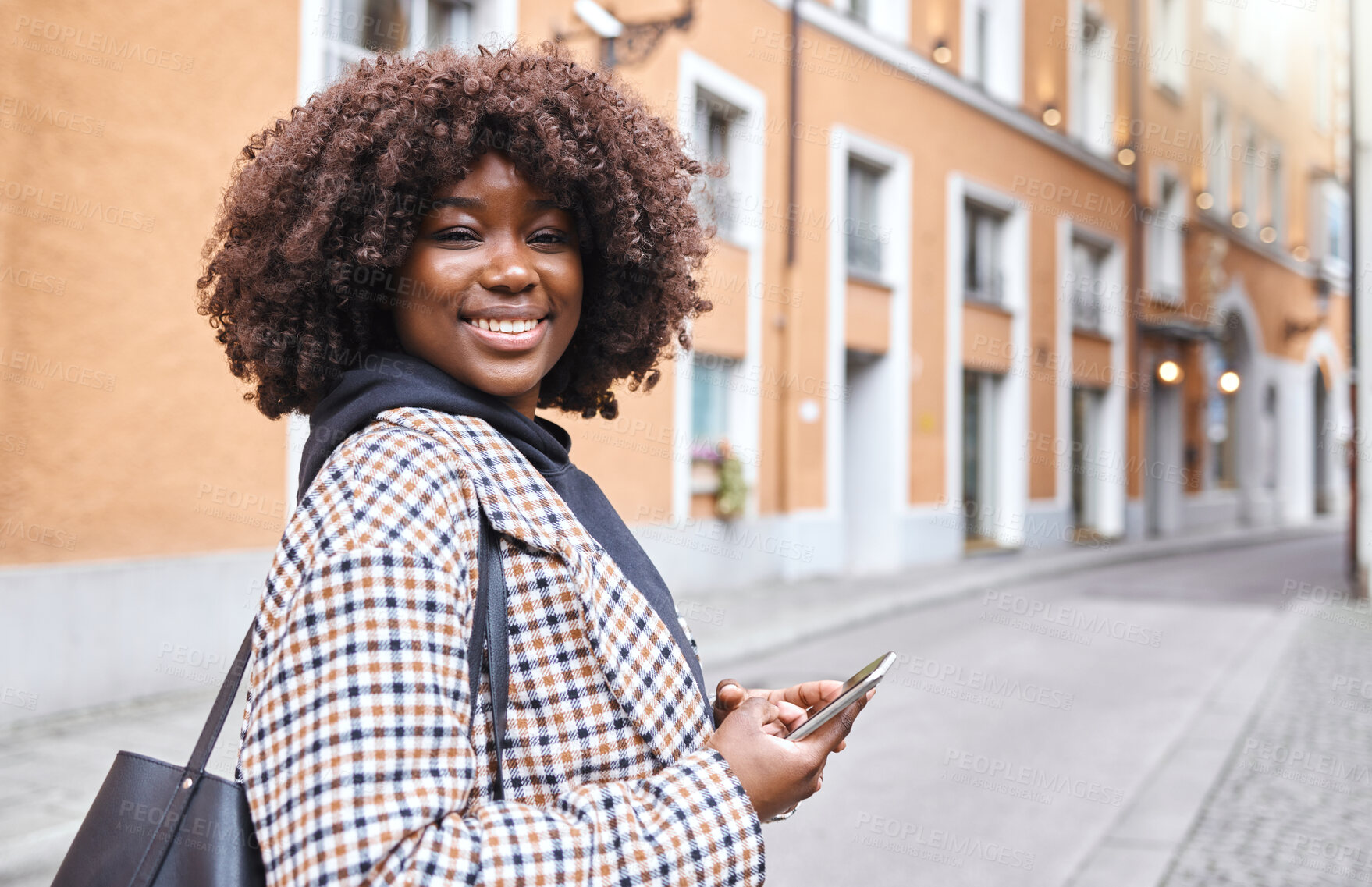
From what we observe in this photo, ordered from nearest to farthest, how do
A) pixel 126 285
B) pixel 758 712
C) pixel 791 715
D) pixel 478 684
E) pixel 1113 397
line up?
pixel 478 684 → pixel 758 712 → pixel 791 715 → pixel 126 285 → pixel 1113 397

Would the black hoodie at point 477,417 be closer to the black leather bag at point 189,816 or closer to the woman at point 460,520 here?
the woman at point 460,520

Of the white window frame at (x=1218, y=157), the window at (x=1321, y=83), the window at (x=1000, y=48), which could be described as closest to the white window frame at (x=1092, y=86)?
the window at (x=1000, y=48)

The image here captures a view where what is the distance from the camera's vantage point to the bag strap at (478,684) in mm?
1017

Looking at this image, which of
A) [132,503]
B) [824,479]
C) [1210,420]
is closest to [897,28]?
[824,479]

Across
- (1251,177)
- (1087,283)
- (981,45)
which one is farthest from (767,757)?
(1251,177)

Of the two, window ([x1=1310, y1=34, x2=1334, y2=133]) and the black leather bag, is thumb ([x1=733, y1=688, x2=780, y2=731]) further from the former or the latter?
window ([x1=1310, y1=34, x2=1334, y2=133])

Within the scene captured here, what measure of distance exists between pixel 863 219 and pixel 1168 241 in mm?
10694

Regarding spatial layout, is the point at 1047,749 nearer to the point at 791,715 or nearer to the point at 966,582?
the point at 791,715

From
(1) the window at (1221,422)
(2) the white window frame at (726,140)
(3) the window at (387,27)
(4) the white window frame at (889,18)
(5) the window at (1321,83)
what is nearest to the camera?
(3) the window at (387,27)

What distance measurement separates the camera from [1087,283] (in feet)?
64.1

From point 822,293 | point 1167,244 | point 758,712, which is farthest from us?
point 1167,244

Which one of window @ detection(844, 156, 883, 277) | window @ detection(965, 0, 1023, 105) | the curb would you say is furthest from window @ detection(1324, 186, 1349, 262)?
window @ detection(844, 156, 883, 277)

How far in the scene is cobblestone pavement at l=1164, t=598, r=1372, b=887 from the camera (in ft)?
12.8

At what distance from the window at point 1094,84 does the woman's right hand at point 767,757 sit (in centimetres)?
1949
